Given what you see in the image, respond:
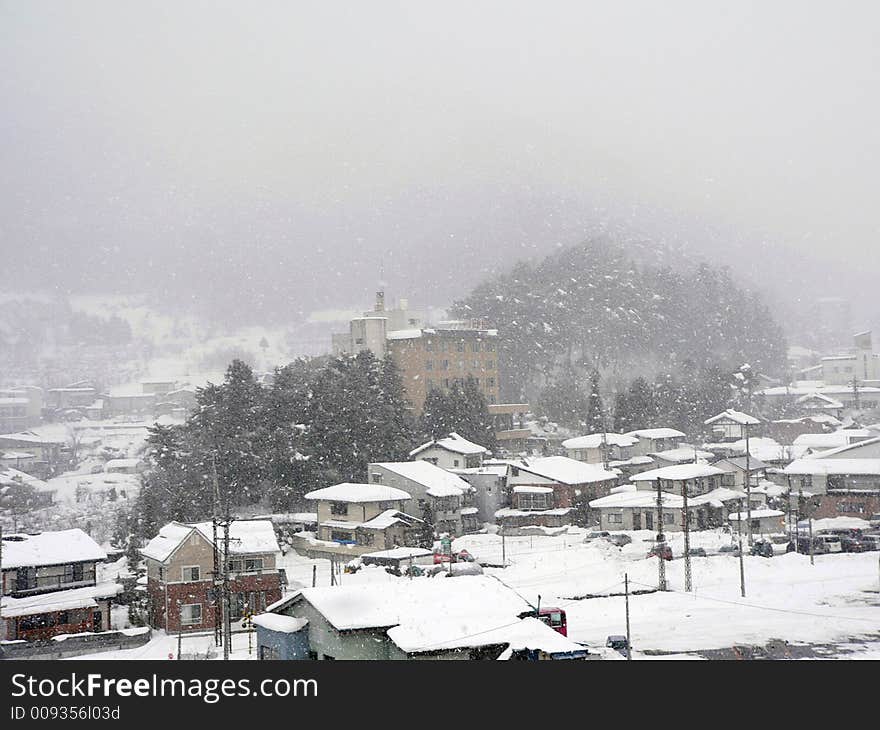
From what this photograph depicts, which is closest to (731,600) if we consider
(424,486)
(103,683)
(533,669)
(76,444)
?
(533,669)

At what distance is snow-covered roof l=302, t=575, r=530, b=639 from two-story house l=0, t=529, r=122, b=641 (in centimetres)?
282

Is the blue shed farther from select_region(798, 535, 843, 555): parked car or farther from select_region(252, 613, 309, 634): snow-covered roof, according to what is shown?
select_region(798, 535, 843, 555): parked car

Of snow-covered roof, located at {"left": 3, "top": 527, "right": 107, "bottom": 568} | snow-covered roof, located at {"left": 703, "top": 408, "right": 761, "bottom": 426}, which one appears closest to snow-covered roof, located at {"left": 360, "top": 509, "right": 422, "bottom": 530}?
snow-covered roof, located at {"left": 3, "top": 527, "right": 107, "bottom": 568}

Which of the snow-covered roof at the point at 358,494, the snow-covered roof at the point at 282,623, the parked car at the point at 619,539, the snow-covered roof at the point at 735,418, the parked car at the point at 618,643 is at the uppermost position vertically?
the snow-covered roof at the point at 735,418

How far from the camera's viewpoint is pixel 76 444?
31.8 feet

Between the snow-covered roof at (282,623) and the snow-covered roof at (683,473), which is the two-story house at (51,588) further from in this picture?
the snow-covered roof at (683,473)

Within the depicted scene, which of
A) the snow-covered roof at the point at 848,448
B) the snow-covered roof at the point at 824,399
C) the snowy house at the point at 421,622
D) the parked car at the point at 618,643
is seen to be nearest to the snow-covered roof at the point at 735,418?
the snow-covered roof at the point at 824,399

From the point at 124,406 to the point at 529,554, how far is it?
6.18 m

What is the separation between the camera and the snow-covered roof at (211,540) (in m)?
7.67

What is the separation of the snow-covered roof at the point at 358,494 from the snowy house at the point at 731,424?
6742 millimetres

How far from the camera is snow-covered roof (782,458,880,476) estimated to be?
34.0 feet

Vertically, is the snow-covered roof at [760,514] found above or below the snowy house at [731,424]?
below

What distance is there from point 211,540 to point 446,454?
634cm

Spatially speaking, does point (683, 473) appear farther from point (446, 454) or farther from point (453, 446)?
point (446, 454)
